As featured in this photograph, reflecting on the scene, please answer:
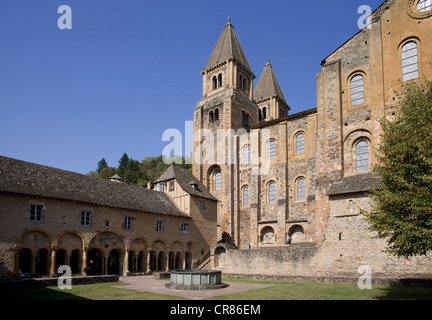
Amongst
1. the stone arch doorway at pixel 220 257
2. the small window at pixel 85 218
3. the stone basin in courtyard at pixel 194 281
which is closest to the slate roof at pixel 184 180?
the stone arch doorway at pixel 220 257

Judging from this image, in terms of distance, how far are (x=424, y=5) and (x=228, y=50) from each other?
27.9 meters

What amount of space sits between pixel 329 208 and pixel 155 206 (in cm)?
1594

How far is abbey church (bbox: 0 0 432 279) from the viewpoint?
23.9 metres

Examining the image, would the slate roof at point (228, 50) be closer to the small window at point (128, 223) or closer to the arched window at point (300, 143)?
the arched window at point (300, 143)

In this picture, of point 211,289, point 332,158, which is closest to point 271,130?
point 332,158

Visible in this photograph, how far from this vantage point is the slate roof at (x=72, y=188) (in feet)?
81.1

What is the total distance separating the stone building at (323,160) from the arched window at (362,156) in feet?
0.23

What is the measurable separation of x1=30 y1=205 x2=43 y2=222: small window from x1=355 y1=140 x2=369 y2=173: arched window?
22329mm

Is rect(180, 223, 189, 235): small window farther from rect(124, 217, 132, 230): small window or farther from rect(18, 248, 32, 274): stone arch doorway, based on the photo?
rect(18, 248, 32, 274): stone arch doorway

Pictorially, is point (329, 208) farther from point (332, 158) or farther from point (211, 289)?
point (211, 289)

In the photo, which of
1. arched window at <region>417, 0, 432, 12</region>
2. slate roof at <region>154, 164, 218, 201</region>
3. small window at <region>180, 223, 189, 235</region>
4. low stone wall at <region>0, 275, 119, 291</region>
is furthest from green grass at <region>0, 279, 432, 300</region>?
slate roof at <region>154, 164, 218, 201</region>

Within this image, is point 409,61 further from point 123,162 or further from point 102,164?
point 102,164

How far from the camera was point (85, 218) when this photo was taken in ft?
89.9
